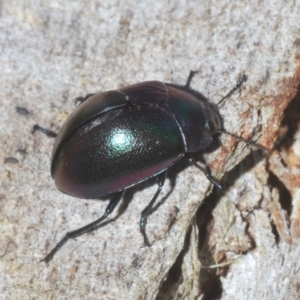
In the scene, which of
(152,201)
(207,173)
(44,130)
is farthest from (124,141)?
(44,130)

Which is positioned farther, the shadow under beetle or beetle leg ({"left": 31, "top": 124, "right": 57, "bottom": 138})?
beetle leg ({"left": 31, "top": 124, "right": 57, "bottom": 138})

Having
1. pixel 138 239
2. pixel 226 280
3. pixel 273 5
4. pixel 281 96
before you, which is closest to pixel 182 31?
pixel 273 5

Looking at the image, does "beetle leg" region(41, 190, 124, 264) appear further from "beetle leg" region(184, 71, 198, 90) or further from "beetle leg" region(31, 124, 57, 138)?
"beetle leg" region(184, 71, 198, 90)

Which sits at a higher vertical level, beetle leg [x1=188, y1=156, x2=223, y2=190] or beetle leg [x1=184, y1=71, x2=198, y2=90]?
beetle leg [x1=184, y1=71, x2=198, y2=90]

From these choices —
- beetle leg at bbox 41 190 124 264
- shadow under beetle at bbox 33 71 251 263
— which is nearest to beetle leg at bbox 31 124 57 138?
shadow under beetle at bbox 33 71 251 263

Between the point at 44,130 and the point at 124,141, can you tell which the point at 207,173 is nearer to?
the point at 124,141

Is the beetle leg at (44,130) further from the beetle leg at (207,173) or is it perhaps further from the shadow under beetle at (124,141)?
the beetle leg at (207,173)

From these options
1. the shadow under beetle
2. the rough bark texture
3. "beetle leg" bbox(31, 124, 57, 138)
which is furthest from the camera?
"beetle leg" bbox(31, 124, 57, 138)
